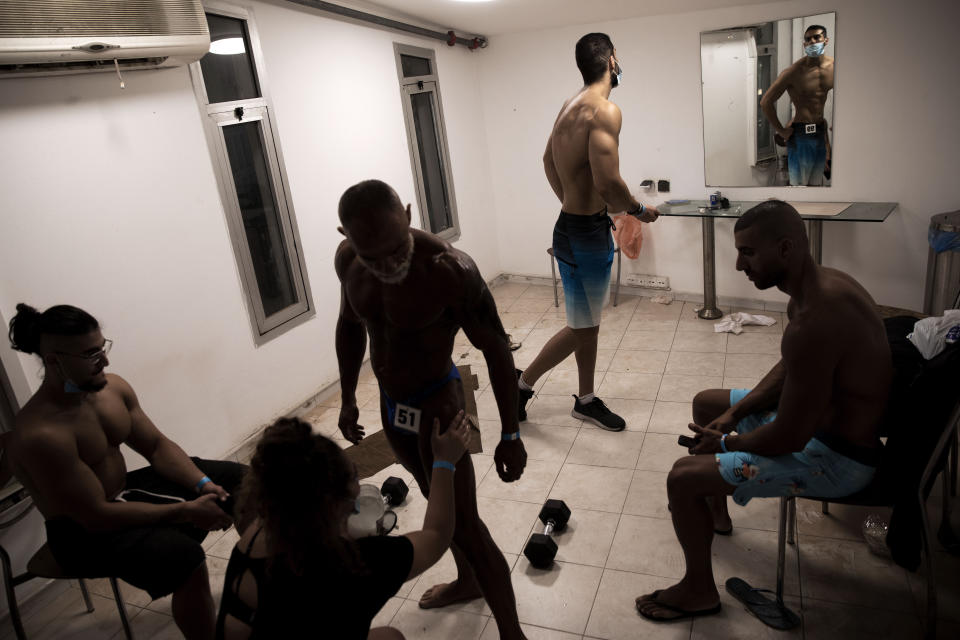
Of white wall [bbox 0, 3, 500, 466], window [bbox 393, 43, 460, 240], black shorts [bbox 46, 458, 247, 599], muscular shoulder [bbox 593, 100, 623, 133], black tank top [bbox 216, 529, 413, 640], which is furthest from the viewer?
window [bbox 393, 43, 460, 240]

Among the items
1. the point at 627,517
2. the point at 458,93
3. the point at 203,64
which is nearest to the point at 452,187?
the point at 458,93

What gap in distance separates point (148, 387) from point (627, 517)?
7.10 feet

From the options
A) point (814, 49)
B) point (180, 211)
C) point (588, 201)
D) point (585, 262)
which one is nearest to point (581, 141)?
point (588, 201)

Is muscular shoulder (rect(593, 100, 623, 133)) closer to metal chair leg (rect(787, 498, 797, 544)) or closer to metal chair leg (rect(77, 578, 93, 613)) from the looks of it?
metal chair leg (rect(787, 498, 797, 544))

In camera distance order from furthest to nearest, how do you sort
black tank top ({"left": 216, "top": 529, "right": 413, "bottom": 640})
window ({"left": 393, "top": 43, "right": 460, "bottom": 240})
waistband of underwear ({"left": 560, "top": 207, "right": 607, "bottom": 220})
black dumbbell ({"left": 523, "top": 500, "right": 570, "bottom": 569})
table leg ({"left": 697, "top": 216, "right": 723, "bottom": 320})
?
1. window ({"left": 393, "top": 43, "right": 460, "bottom": 240})
2. table leg ({"left": 697, "top": 216, "right": 723, "bottom": 320})
3. waistband of underwear ({"left": 560, "top": 207, "right": 607, "bottom": 220})
4. black dumbbell ({"left": 523, "top": 500, "right": 570, "bottom": 569})
5. black tank top ({"left": 216, "top": 529, "right": 413, "bottom": 640})

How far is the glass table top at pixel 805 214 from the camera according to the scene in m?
3.91

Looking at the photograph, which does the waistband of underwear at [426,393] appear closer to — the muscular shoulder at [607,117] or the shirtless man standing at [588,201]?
the shirtless man standing at [588,201]

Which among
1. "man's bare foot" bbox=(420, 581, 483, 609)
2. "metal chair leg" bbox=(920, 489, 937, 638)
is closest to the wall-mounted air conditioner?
"man's bare foot" bbox=(420, 581, 483, 609)

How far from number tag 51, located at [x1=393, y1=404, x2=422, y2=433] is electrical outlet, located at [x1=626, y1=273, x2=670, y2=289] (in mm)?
3787

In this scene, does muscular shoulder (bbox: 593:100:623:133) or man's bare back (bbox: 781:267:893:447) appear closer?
man's bare back (bbox: 781:267:893:447)

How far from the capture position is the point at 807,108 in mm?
4262

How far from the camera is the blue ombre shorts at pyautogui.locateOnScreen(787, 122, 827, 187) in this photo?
14.0 ft

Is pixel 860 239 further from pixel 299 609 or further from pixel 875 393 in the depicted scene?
pixel 299 609

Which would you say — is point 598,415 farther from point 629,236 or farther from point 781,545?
point 629,236
